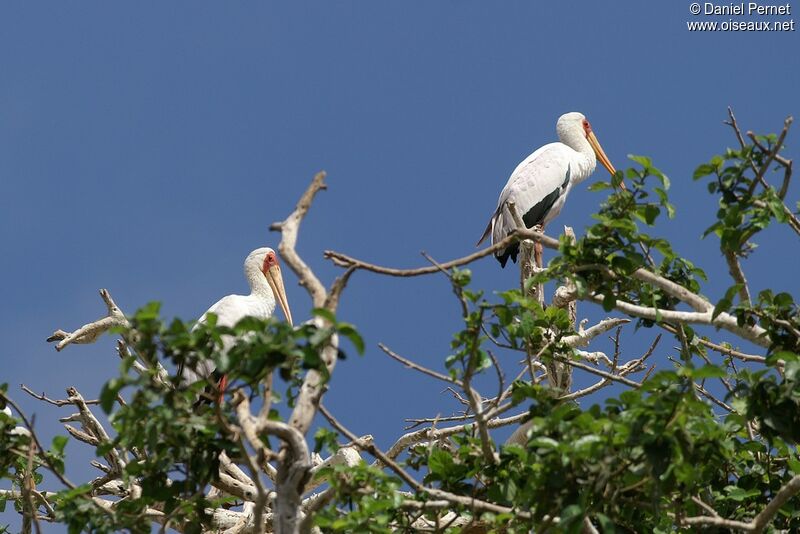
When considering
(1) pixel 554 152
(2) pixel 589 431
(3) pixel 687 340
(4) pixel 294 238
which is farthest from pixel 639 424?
(1) pixel 554 152

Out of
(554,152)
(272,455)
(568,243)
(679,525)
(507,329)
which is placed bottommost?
(679,525)

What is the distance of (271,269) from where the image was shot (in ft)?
43.8

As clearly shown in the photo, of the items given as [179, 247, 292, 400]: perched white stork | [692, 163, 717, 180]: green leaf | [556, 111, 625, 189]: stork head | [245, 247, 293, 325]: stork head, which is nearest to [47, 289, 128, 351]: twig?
[179, 247, 292, 400]: perched white stork

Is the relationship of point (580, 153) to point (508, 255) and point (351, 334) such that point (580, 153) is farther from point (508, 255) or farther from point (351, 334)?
point (351, 334)

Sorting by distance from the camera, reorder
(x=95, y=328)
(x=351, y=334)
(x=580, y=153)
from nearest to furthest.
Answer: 1. (x=351, y=334)
2. (x=95, y=328)
3. (x=580, y=153)

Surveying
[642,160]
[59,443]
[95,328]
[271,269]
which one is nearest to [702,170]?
[642,160]

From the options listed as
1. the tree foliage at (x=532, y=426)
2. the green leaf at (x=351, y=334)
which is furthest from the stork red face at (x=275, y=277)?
the green leaf at (x=351, y=334)

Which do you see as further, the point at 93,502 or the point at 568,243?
the point at 568,243

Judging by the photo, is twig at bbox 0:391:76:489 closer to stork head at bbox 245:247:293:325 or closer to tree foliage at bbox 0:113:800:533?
tree foliage at bbox 0:113:800:533

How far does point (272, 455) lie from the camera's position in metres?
5.27

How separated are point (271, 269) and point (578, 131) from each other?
12.3 feet

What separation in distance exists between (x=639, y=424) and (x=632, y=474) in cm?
34

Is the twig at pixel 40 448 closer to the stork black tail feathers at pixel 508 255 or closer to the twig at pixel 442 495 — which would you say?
the twig at pixel 442 495

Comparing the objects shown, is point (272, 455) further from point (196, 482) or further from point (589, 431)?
point (589, 431)
